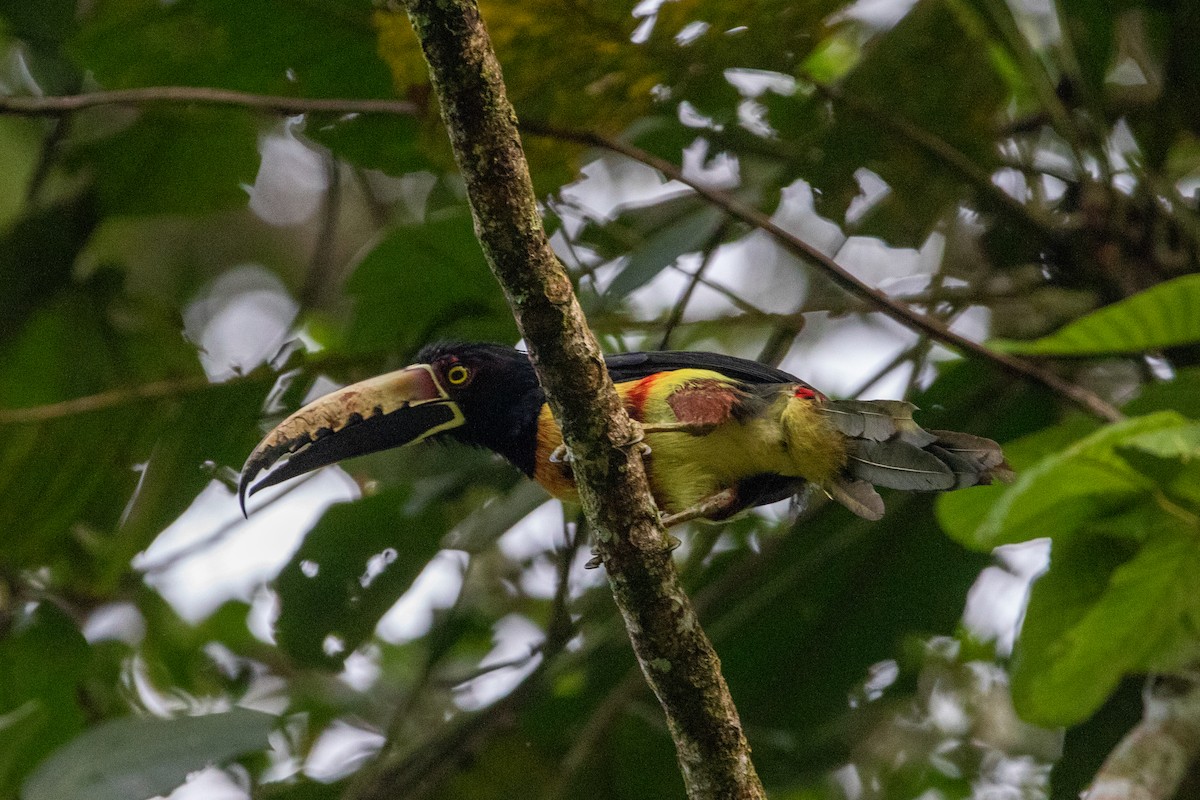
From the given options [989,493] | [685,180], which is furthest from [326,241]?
[989,493]

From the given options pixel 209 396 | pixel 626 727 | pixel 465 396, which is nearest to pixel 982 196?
pixel 465 396

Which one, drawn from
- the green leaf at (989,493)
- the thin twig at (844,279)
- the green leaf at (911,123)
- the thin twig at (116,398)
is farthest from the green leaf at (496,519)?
the green leaf at (911,123)

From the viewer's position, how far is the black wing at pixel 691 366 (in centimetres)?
283

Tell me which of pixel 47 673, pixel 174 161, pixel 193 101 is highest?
pixel 174 161

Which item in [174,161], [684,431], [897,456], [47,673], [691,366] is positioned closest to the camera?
[897,456]

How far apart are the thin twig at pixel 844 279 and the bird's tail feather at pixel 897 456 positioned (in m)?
0.55

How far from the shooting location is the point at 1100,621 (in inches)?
102

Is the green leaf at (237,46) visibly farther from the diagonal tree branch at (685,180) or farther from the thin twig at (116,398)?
the thin twig at (116,398)

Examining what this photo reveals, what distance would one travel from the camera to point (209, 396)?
3.44m

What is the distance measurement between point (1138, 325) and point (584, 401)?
122 centimetres

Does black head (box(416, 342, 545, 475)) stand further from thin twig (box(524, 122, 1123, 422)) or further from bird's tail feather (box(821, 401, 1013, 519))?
bird's tail feather (box(821, 401, 1013, 519))

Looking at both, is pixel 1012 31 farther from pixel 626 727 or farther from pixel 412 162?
pixel 626 727

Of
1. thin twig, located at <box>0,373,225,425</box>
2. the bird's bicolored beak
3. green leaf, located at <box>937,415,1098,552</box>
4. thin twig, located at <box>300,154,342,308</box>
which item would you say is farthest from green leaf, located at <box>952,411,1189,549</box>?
thin twig, located at <box>300,154,342,308</box>

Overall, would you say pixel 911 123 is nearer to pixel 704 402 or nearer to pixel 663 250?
pixel 663 250
